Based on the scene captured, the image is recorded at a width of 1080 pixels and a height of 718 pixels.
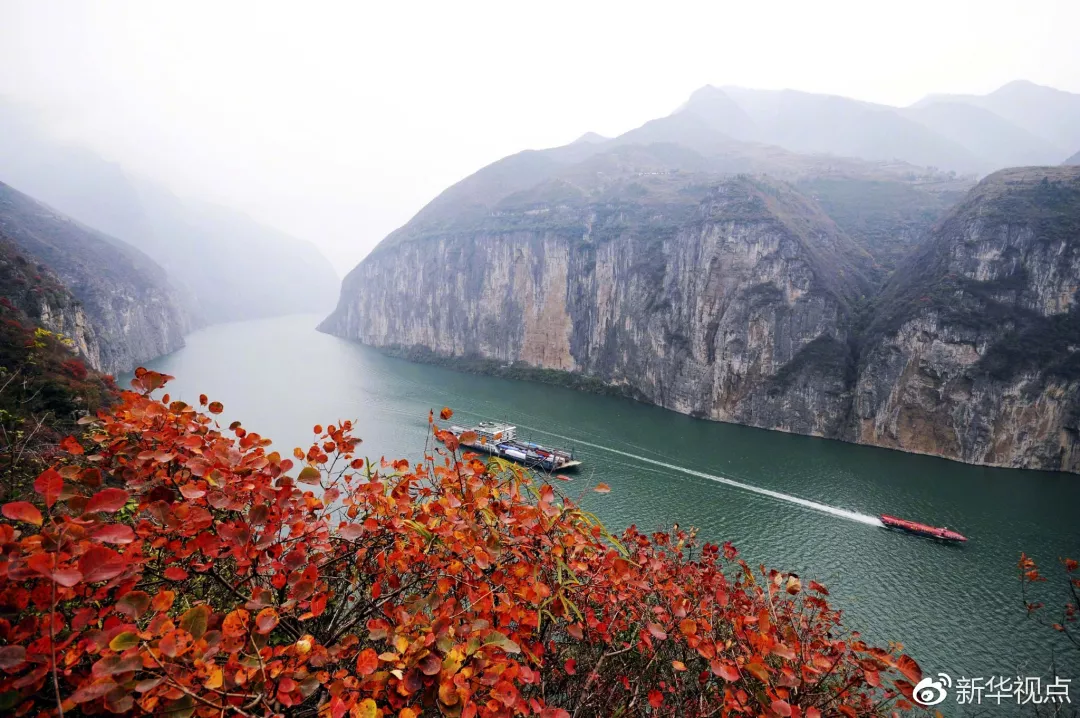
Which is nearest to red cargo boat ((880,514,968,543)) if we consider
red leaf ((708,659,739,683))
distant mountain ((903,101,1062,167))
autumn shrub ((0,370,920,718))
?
autumn shrub ((0,370,920,718))

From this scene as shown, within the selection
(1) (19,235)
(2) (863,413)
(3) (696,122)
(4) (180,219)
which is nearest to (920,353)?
(2) (863,413)

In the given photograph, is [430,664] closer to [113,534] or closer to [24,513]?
[113,534]

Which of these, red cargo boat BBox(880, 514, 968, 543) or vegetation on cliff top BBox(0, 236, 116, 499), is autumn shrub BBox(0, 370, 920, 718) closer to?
vegetation on cliff top BBox(0, 236, 116, 499)

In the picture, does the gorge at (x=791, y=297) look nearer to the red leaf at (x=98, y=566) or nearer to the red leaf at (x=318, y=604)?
the red leaf at (x=318, y=604)

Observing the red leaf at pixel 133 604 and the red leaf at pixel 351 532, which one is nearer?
the red leaf at pixel 133 604

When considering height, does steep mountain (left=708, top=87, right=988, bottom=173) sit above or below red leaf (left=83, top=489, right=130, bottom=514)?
above

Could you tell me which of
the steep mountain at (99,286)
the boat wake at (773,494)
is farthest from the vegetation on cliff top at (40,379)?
the boat wake at (773,494)

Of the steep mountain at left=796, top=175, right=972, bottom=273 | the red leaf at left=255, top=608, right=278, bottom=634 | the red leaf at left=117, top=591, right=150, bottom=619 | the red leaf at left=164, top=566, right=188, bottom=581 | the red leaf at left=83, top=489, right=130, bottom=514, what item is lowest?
the red leaf at left=164, top=566, right=188, bottom=581

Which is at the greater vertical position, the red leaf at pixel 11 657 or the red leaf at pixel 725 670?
the red leaf at pixel 11 657
